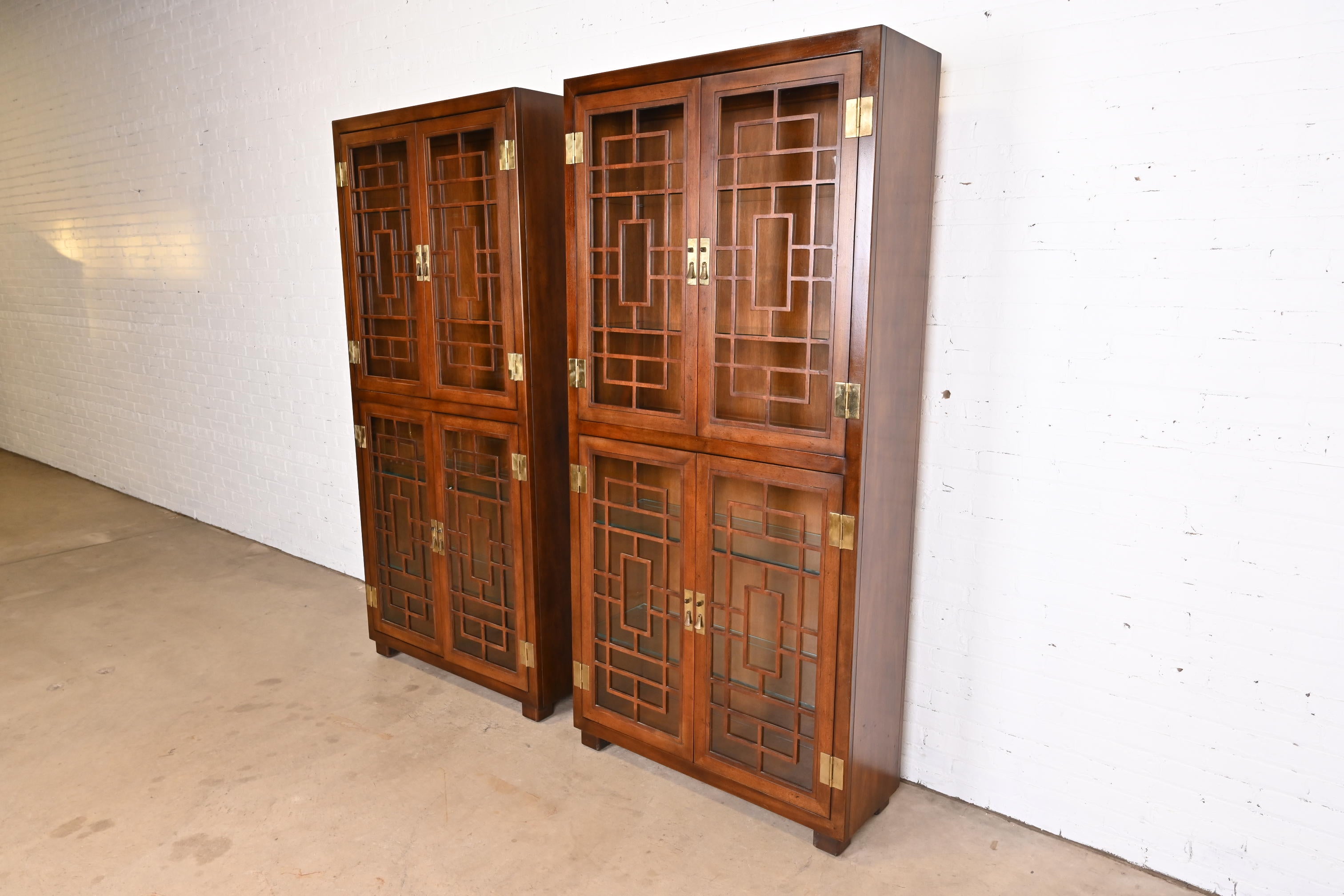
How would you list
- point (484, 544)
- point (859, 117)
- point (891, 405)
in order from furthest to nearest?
point (484, 544)
point (891, 405)
point (859, 117)

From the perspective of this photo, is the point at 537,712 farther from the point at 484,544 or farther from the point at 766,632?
the point at 766,632

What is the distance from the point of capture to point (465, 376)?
3.40m

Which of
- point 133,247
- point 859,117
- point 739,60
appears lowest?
point 133,247

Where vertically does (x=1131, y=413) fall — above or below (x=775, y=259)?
below

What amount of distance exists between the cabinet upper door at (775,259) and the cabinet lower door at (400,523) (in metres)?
1.49

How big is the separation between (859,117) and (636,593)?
1.66m

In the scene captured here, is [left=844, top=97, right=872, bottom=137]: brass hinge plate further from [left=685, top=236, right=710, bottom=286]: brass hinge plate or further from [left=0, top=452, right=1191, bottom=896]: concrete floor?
[left=0, top=452, right=1191, bottom=896]: concrete floor

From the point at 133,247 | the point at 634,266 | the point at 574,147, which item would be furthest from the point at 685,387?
the point at 133,247

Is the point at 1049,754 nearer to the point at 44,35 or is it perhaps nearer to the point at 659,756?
the point at 659,756

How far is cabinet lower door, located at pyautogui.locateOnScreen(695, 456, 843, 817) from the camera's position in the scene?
2.55m

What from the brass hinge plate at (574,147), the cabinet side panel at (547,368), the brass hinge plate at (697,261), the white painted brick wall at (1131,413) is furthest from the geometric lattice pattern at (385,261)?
the brass hinge plate at (697,261)

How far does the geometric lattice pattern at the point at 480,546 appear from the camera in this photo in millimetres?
3352

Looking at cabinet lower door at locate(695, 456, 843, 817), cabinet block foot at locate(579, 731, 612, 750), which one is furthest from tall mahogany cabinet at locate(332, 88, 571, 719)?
cabinet lower door at locate(695, 456, 843, 817)

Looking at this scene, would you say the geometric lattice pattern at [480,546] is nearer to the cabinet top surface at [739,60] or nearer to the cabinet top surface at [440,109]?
the cabinet top surface at [440,109]
